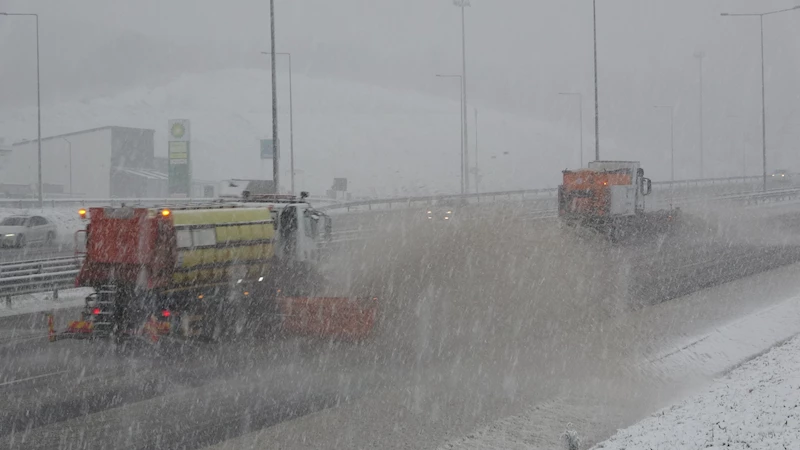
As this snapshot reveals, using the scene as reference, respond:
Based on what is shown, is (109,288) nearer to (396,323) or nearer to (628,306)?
(396,323)

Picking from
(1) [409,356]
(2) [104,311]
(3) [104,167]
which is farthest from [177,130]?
(1) [409,356]

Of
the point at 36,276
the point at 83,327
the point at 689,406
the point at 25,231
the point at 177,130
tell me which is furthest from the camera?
the point at 177,130

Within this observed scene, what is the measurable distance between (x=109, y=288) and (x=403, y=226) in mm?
9243

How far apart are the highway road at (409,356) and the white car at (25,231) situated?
1834 centimetres

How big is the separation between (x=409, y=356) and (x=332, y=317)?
1.84 meters

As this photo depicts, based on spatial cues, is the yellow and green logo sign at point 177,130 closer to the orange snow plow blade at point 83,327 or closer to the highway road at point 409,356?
the highway road at point 409,356

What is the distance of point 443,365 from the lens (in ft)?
41.5

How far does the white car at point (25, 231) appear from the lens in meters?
34.8

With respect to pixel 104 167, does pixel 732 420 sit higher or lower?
lower

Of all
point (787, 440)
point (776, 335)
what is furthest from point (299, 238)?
point (787, 440)

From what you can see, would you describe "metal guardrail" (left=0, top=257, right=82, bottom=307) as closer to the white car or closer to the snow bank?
the white car

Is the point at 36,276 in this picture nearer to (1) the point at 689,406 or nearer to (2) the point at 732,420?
(1) the point at 689,406

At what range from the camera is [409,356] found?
13.3 meters

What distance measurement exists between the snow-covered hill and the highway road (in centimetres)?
6405
